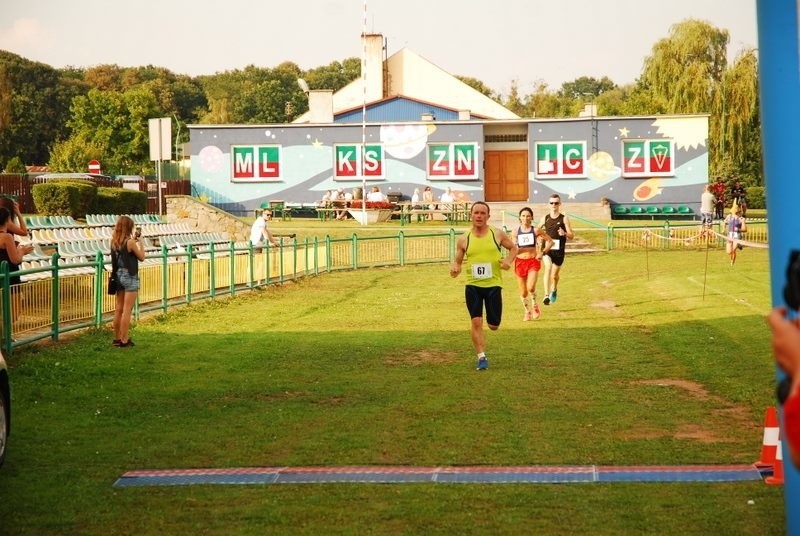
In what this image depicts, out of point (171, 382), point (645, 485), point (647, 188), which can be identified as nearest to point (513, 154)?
point (647, 188)

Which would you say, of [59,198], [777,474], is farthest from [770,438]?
[59,198]

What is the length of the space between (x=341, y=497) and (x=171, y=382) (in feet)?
19.7

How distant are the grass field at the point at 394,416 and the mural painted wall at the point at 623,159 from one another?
1299 inches

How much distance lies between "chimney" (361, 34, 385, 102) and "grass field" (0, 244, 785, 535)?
4670 cm

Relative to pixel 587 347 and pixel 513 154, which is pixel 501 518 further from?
pixel 513 154

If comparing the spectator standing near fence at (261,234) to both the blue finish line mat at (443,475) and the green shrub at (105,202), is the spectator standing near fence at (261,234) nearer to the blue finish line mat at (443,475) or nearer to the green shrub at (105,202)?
the green shrub at (105,202)

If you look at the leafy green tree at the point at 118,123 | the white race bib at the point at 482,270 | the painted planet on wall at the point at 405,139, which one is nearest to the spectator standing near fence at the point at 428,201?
the painted planet on wall at the point at 405,139

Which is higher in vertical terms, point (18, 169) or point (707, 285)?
point (18, 169)

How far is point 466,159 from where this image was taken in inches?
2188

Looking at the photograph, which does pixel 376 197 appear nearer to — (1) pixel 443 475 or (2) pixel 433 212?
(2) pixel 433 212

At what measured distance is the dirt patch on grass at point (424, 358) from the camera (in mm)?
15070

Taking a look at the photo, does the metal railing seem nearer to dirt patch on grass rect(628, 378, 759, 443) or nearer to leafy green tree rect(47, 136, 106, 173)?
dirt patch on grass rect(628, 378, 759, 443)

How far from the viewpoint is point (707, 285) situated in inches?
1016

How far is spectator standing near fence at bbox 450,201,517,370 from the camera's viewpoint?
14242 millimetres
